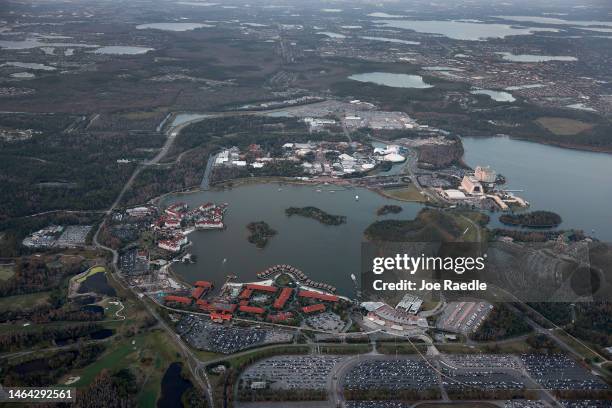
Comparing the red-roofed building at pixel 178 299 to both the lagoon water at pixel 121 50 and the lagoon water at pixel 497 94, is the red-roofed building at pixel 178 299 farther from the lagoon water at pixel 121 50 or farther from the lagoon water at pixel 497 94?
the lagoon water at pixel 121 50

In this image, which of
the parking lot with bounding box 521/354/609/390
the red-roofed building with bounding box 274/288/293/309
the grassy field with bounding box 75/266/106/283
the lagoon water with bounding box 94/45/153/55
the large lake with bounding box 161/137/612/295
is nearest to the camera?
the parking lot with bounding box 521/354/609/390

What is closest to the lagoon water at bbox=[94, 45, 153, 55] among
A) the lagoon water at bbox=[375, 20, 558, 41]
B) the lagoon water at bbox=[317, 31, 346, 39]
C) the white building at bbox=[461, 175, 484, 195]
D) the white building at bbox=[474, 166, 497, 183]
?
the lagoon water at bbox=[317, 31, 346, 39]

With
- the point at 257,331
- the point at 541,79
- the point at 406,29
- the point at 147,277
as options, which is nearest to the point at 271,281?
the point at 257,331

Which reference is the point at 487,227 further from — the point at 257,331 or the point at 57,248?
the point at 57,248

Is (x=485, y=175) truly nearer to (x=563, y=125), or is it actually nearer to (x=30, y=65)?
(x=563, y=125)

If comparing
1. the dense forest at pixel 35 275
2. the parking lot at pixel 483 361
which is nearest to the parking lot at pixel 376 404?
the parking lot at pixel 483 361

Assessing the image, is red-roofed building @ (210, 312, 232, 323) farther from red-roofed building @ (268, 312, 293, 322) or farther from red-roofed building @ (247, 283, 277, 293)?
red-roofed building @ (247, 283, 277, 293)

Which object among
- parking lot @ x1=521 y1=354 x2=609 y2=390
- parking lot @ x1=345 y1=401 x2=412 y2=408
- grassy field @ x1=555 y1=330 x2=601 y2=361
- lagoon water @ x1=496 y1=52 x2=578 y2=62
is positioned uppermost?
lagoon water @ x1=496 y1=52 x2=578 y2=62
